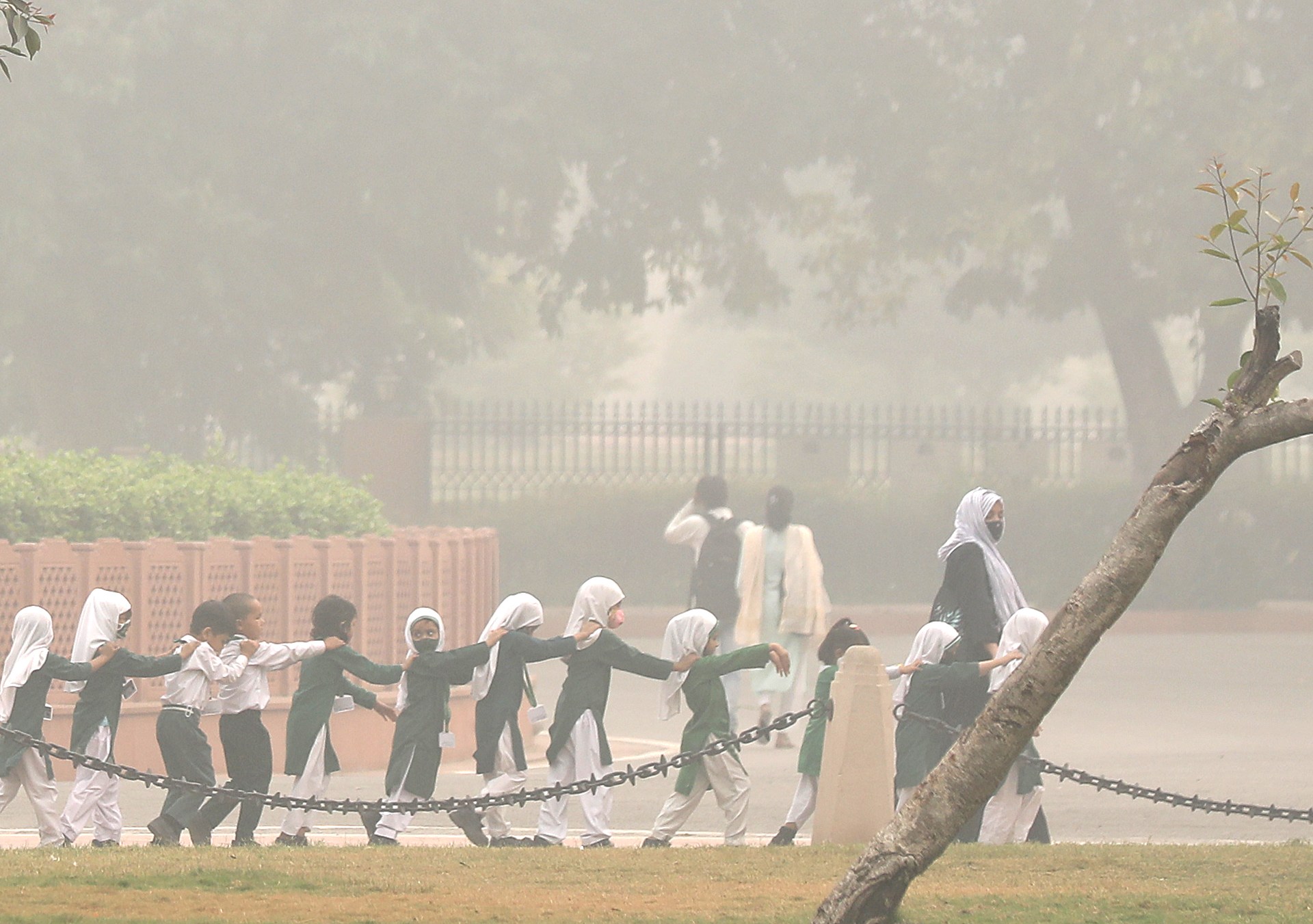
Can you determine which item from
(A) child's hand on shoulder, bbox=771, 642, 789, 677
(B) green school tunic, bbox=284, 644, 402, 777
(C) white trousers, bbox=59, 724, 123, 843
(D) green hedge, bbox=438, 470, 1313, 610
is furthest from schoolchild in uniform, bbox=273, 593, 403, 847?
(D) green hedge, bbox=438, 470, 1313, 610

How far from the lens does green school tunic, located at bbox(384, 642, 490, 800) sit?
9.48m

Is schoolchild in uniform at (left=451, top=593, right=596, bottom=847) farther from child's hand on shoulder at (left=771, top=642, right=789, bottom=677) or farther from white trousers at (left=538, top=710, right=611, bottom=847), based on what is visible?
child's hand on shoulder at (left=771, top=642, right=789, bottom=677)

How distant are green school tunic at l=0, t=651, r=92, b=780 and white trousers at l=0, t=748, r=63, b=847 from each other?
47 millimetres

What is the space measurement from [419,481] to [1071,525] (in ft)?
27.3

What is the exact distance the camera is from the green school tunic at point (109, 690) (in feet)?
30.5

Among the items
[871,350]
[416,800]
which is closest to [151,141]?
[416,800]

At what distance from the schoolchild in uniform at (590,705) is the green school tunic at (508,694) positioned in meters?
0.12

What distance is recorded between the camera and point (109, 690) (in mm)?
9406

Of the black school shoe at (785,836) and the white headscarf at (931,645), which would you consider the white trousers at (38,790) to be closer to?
the black school shoe at (785,836)

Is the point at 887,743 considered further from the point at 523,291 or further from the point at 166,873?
the point at 523,291

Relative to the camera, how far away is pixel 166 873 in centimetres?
753

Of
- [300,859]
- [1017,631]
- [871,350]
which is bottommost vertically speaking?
[300,859]

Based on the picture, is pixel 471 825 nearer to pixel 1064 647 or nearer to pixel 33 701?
pixel 33 701

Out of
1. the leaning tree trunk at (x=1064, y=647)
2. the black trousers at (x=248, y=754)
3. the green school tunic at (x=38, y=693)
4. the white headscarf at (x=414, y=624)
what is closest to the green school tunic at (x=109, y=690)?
the green school tunic at (x=38, y=693)
